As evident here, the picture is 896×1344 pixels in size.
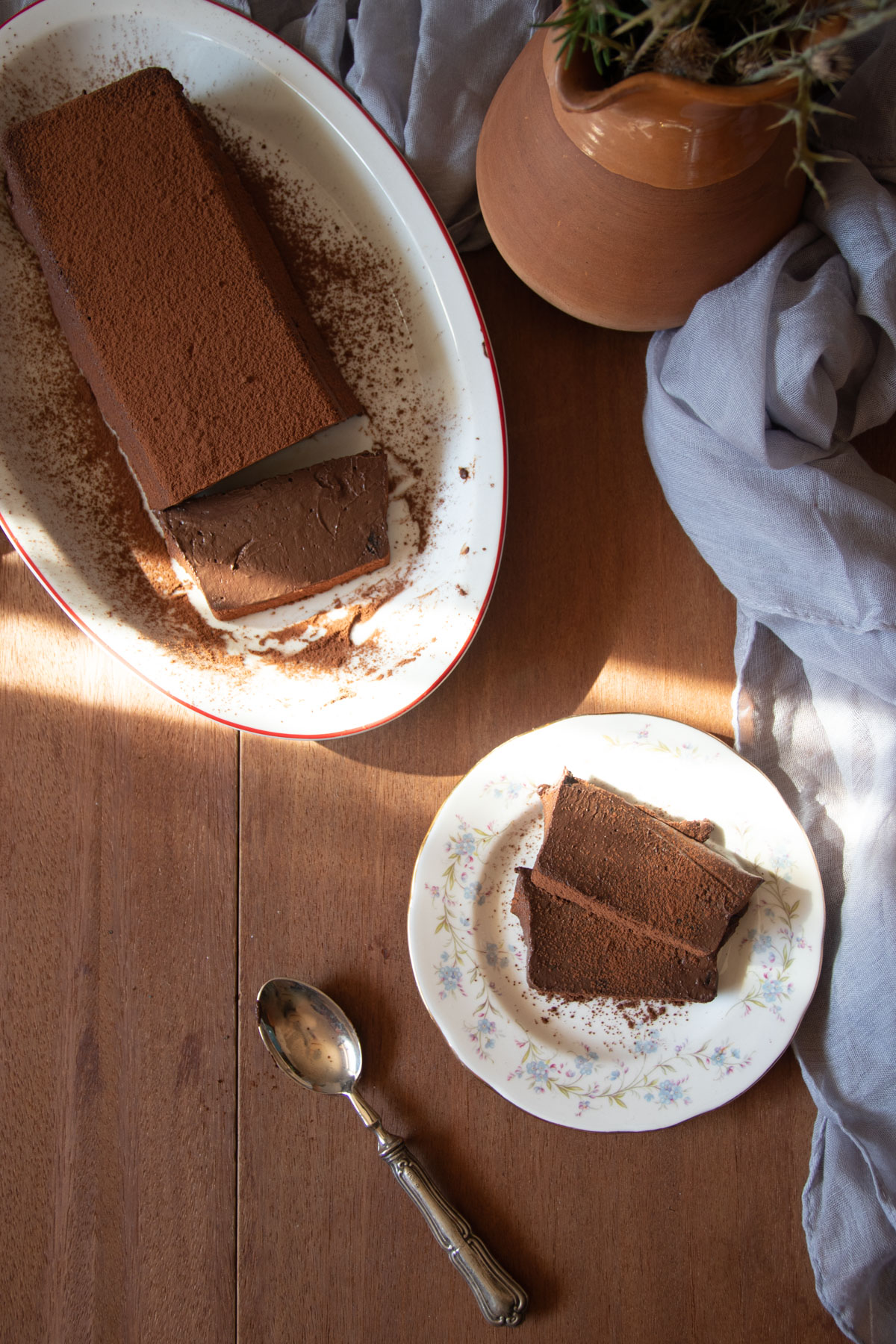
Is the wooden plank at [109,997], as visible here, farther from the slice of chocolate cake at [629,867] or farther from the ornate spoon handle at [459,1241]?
Answer: the slice of chocolate cake at [629,867]

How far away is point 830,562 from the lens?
3.83ft

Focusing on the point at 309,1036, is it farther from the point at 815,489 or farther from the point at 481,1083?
the point at 815,489

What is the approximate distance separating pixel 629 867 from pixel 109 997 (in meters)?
0.81

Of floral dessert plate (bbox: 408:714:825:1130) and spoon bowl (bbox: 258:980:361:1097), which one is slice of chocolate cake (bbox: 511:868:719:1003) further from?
spoon bowl (bbox: 258:980:361:1097)

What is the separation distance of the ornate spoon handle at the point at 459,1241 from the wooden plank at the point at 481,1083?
3 cm

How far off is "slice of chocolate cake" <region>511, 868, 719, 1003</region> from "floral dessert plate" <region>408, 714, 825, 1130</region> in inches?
1.6

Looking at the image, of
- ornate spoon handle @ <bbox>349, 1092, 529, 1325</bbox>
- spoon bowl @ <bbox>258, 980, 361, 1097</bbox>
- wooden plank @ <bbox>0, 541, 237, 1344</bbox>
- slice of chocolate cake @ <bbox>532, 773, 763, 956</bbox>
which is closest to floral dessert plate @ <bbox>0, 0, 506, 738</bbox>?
wooden plank @ <bbox>0, 541, 237, 1344</bbox>

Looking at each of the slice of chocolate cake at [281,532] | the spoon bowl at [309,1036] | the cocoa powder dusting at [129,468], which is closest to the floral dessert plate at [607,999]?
the spoon bowl at [309,1036]

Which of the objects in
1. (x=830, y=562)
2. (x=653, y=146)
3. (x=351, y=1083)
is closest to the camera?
(x=653, y=146)

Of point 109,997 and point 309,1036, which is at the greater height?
point 109,997

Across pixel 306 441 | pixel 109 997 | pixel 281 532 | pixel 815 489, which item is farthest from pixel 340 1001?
pixel 815 489

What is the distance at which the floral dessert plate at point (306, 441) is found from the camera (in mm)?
1253

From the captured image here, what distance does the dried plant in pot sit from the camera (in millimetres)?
776

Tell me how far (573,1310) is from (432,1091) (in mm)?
377
